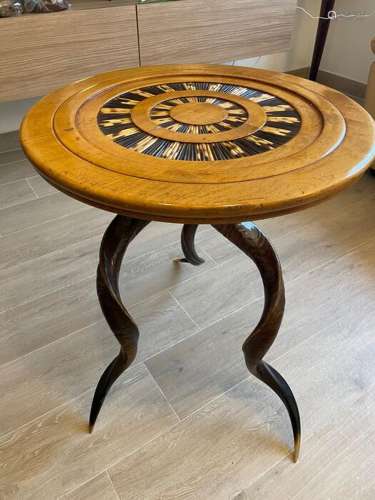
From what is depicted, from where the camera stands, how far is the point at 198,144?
0.62 metres

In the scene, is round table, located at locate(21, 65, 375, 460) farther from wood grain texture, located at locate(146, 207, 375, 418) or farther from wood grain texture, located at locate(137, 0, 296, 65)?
wood grain texture, located at locate(137, 0, 296, 65)

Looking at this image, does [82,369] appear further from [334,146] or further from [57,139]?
[334,146]

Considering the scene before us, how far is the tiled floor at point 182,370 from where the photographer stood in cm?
76

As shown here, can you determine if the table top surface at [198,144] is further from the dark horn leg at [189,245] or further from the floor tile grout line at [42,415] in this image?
the floor tile grout line at [42,415]

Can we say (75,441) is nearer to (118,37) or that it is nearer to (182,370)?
(182,370)

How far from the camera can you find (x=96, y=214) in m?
1.45

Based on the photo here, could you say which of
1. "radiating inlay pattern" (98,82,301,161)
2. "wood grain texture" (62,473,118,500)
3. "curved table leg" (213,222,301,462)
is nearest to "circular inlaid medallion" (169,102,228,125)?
"radiating inlay pattern" (98,82,301,161)

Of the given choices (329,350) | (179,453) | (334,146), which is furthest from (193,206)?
(329,350)

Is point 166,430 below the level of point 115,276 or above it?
below

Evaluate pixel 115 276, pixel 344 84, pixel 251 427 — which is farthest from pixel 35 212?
pixel 344 84

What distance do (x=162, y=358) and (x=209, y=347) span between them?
12cm

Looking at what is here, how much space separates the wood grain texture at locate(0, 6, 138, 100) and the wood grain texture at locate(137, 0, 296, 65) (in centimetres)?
9

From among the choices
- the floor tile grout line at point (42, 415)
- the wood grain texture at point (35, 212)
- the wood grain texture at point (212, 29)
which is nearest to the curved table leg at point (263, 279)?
the floor tile grout line at point (42, 415)

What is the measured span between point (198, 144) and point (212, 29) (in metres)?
1.32
